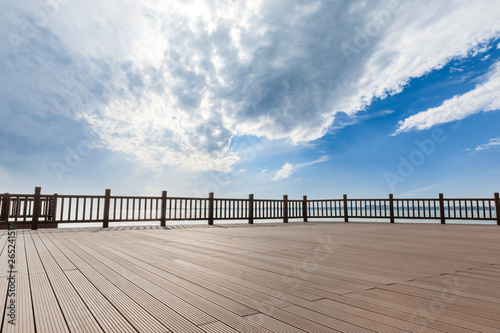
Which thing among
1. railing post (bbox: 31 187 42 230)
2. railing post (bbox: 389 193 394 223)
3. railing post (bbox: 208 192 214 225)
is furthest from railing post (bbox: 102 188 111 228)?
railing post (bbox: 389 193 394 223)

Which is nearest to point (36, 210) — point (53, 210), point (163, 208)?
point (53, 210)

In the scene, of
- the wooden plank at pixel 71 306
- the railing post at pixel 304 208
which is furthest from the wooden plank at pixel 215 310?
the railing post at pixel 304 208

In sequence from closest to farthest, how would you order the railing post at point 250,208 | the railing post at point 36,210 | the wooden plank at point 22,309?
the wooden plank at point 22,309, the railing post at point 36,210, the railing post at point 250,208

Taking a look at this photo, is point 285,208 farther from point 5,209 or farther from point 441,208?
point 5,209

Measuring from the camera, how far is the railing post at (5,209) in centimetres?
744

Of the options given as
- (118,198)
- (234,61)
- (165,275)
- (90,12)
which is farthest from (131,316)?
(234,61)

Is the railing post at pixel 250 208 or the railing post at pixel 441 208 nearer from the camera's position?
the railing post at pixel 441 208

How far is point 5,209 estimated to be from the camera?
7.54 meters

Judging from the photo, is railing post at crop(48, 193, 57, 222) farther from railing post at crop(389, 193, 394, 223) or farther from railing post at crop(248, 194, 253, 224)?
railing post at crop(389, 193, 394, 223)

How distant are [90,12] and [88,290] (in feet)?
28.7

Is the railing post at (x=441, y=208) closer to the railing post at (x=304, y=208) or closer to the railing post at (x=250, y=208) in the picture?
the railing post at (x=304, y=208)

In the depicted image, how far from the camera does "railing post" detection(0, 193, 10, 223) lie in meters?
7.44

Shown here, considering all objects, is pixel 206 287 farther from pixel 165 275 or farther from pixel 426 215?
pixel 426 215

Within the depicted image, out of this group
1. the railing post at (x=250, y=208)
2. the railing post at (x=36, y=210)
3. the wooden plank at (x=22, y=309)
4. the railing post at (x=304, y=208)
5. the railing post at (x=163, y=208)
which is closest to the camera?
the wooden plank at (x=22, y=309)
